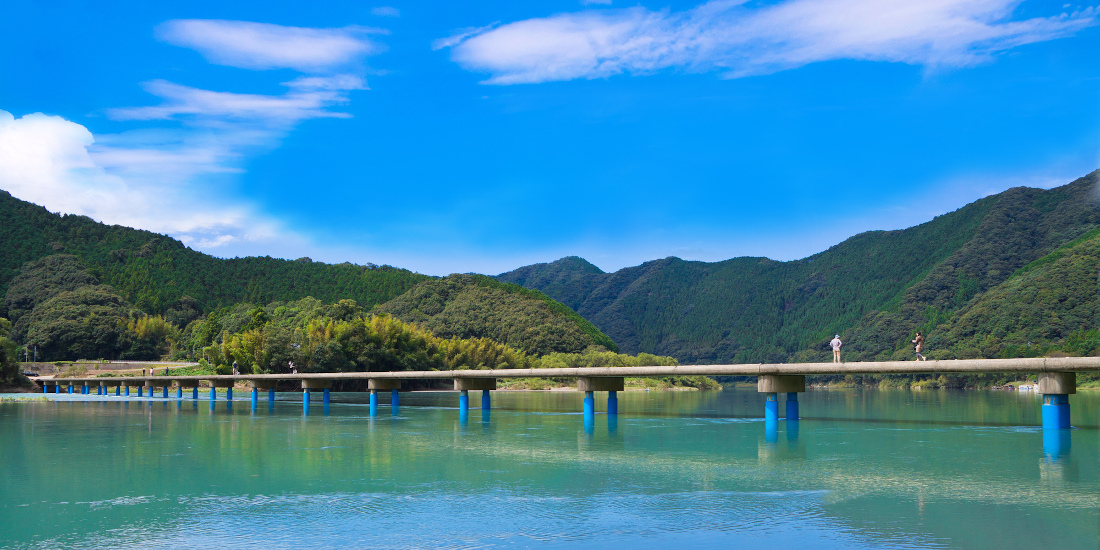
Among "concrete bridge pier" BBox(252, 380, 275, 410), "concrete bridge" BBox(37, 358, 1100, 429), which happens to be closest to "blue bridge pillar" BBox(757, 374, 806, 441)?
"concrete bridge" BBox(37, 358, 1100, 429)

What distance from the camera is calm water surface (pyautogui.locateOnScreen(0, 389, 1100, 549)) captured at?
598 inches

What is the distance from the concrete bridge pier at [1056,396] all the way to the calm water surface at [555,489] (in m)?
0.88

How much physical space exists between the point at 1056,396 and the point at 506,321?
15197 cm

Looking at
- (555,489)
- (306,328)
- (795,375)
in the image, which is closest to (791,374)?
(795,375)

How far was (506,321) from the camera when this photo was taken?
18062 centimetres

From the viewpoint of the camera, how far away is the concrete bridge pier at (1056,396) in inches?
1212

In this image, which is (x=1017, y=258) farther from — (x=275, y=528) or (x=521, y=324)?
(x=275, y=528)

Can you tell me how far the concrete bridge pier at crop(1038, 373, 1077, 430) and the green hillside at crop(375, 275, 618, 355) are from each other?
467 feet

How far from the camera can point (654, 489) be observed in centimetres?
2053

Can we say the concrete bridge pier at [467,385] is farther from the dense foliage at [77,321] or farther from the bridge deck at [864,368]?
the dense foliage at [77,321]

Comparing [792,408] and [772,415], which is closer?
[772,415]

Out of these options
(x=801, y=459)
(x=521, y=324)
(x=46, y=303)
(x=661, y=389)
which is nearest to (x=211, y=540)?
(x=801, y=459)

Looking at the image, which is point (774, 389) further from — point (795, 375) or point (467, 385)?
point (467, 385)

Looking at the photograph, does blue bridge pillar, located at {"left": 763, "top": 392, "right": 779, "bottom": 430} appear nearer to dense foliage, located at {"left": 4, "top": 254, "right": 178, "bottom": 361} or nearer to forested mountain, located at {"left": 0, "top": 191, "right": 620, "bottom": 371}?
forested mountain, located at {"left": 0, "top": 191, "right": 620, "bottom": 371}
